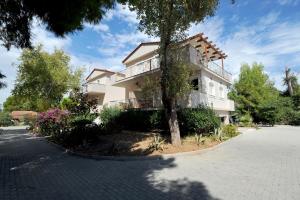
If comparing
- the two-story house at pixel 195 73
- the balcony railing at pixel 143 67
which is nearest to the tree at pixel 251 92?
the two-story house at pixel 195 73

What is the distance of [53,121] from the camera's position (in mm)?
20594

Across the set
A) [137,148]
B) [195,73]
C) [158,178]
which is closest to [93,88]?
[195,73]

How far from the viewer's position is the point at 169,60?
44.4 ft

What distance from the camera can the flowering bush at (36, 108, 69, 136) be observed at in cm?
1950

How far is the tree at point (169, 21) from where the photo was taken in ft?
40.1

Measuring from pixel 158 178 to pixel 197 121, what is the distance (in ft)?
26.9

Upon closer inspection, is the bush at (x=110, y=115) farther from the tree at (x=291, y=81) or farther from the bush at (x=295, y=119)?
the tree at (x=291, y=81)

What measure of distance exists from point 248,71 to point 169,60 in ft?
89.8

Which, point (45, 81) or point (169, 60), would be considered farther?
point (45, 81)

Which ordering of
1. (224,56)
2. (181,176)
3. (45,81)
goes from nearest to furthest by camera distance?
(181,176)
(224,56)
(45,81)

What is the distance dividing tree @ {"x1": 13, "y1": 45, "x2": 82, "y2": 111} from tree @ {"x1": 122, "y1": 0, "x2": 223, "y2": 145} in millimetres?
25471

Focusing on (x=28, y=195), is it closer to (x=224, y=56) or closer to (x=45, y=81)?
(x=224, y=56)

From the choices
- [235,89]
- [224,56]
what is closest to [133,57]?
[224,56]

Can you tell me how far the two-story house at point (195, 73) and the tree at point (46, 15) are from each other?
28.3 feet
